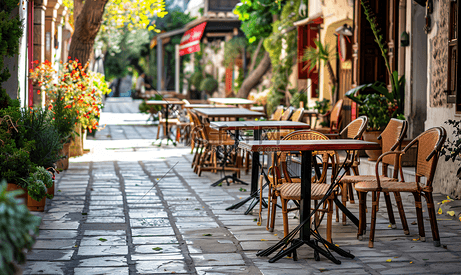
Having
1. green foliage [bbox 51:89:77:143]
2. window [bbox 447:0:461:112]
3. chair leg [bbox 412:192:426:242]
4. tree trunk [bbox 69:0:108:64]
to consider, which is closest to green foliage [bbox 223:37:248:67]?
tree trunk [bbox 69:0:108:64]

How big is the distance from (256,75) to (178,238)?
14608 millimetres

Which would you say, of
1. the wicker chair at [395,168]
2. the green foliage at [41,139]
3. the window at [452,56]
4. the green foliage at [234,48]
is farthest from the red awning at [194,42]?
the wicker chair at [395,168]

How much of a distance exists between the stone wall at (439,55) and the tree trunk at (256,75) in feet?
38.1

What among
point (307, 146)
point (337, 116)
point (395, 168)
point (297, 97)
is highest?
point (297, 97)

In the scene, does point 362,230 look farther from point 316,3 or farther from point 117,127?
point 117,127

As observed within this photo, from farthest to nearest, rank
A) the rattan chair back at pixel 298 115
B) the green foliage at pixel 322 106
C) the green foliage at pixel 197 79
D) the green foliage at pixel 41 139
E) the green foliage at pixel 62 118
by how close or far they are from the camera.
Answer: the green foliage at pixel 197 79 < the green foliage at pixel 322 106 < the rattan chair back at pixel 298 115 < the green foliage at pixel 62 118 < the green foliage at pixel 41 139

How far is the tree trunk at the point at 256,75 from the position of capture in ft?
61.0

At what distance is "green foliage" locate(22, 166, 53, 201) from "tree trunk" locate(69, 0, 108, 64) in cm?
579

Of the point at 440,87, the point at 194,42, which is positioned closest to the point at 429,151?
the point at 440,87

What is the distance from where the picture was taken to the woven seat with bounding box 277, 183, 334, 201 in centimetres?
432

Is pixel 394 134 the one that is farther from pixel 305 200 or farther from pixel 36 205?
pixel 36 205

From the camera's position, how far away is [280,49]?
16859 millimetres

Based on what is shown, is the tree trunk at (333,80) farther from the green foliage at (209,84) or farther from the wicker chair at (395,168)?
the green foliage at (209,84)

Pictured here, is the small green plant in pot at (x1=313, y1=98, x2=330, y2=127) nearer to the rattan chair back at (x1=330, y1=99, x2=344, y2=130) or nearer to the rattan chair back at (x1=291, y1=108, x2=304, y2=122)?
the rattan chair back at (x1=330, y1=99, x2=344, y2=130)
